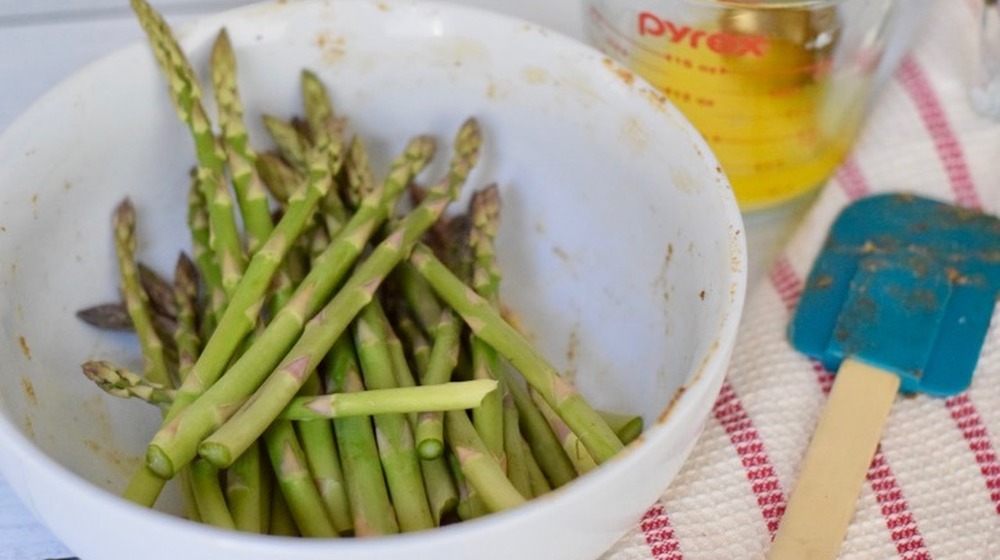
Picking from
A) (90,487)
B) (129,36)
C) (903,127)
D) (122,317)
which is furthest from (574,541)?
(129,36)

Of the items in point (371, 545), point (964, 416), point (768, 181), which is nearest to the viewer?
point (371, 545)

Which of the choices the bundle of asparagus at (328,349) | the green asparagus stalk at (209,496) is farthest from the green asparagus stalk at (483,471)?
the green asparagus stalk at (209,496)

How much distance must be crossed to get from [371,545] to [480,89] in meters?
0.34

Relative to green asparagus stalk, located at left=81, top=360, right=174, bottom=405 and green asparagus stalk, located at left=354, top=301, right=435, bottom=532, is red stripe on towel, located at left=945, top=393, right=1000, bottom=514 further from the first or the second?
green asparagus stalk, located at left=81, top=360, right=174, bottom=405

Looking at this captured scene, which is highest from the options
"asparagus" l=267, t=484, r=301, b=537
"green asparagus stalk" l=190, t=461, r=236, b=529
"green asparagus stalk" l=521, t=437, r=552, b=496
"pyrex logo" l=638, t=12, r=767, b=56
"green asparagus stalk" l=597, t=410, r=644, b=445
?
"pyrex logo" l=638, t=12, r=767, b=56

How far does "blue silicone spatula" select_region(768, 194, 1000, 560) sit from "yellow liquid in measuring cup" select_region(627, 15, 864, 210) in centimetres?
5

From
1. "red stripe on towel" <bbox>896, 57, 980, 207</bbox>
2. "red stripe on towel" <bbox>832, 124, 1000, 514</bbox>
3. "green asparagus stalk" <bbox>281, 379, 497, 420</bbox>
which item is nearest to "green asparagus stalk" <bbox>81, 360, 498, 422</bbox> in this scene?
"green asparagus stalk" <bbox>281, 379, 497, 420</bbox>

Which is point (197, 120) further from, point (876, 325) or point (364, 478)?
point (876, 325)

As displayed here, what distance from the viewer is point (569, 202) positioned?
2.27ft

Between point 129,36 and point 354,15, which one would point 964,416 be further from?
point 129,36

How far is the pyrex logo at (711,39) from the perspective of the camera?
0.68 meters

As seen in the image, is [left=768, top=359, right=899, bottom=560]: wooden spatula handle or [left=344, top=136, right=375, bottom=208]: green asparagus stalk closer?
[left=768, top=359, right=899, bottom=560]: wooden spatula handle

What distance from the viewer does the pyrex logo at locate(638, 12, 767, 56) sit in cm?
68

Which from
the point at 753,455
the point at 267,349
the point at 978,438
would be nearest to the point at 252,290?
the point at 267,349
